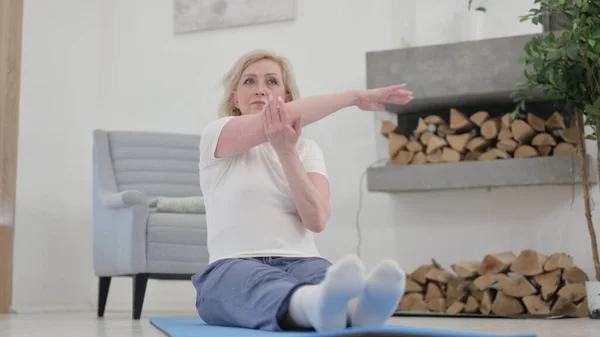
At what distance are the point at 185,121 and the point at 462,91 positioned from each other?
5.93 feet

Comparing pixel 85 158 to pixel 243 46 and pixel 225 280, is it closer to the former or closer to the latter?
pixel 243 46

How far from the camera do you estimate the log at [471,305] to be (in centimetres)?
395

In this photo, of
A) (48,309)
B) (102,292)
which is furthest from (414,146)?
(48,309)

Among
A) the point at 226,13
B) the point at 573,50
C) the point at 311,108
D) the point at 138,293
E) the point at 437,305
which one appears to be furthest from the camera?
the point at 226,13

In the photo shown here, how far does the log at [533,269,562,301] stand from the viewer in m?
3.77

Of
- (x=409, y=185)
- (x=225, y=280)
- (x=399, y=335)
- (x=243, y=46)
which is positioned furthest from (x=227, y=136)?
(x=243, y=46)

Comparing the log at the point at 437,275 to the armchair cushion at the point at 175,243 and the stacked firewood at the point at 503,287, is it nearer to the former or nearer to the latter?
the stacked firewood at the point at 503,287

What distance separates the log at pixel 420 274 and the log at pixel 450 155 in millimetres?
543

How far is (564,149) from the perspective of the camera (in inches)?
154

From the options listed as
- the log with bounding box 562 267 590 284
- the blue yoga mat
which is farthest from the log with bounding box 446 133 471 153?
the blue yoga mat

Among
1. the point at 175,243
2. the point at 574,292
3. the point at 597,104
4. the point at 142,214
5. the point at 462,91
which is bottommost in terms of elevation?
the point at 574,292

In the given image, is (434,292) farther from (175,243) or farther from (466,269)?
(175,243)

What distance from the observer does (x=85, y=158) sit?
4973 millimetres

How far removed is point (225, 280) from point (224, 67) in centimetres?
312
